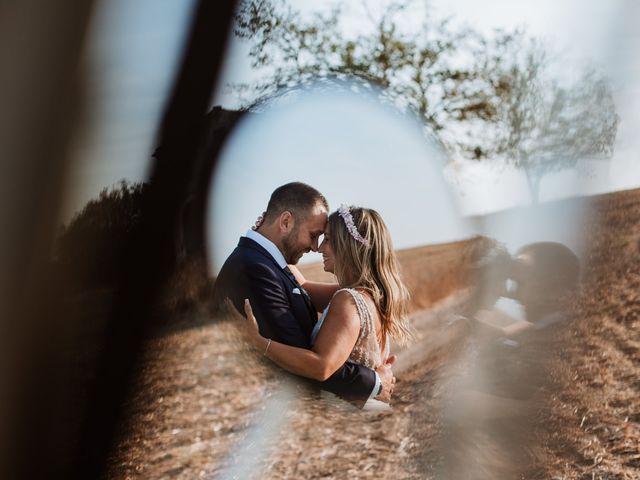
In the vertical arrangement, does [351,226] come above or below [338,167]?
below

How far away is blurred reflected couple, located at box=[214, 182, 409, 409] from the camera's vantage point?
110 cm

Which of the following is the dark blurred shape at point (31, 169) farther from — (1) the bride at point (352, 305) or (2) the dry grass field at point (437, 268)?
(2) the dry grass field at point (437, 268)

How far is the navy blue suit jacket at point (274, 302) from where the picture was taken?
1097 millimetres

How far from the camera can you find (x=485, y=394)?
2684mm

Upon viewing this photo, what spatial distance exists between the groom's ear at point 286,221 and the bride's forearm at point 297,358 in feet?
0.58

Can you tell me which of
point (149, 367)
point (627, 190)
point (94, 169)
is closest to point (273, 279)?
point (94, 169)

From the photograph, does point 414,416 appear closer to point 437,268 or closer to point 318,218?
point 437,268

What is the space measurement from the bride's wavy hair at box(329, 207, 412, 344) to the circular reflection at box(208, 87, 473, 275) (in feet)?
0.46

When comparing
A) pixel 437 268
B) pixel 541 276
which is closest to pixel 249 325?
pixel 437 268

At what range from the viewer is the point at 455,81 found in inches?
85.0

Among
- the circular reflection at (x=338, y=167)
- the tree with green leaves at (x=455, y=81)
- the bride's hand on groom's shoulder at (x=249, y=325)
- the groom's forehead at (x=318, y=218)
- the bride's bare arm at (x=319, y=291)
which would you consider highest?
the tree with green leaves at (x=455, y=81)

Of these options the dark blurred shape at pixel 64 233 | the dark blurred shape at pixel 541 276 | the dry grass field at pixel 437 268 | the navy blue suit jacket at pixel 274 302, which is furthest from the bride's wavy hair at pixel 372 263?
the dark blurred shape at pixel 541 276

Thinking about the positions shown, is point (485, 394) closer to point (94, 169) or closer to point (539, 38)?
point (539, 38)

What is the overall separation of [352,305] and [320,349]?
0.11 meters
